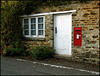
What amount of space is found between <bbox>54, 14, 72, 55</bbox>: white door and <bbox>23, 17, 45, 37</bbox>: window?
966mm

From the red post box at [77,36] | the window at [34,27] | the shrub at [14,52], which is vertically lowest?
the shrub at [14,52]

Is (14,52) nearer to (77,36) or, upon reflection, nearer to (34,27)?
(34,27)

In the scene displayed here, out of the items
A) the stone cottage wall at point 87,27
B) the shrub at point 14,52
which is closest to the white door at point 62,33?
the stone cottage wall at point 87,27

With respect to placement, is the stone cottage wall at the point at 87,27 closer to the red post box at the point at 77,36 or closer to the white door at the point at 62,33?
the red post box at the point at 77,36

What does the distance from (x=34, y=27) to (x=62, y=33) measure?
209 centimetres

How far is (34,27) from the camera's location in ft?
28.5

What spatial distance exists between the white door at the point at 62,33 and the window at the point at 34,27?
97 centimetres

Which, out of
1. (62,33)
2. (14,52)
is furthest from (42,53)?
(14,52)

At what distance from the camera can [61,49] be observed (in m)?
7.69

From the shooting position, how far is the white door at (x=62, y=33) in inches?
291

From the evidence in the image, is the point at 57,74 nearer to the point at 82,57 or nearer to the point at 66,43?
the point at 82,57

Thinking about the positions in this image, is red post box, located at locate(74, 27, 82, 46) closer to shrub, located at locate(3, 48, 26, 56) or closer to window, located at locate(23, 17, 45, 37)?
window, located at locate(23, 17, 45, 37)

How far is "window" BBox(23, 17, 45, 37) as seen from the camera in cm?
837

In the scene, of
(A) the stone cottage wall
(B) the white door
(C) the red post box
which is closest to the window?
(B) the white door
